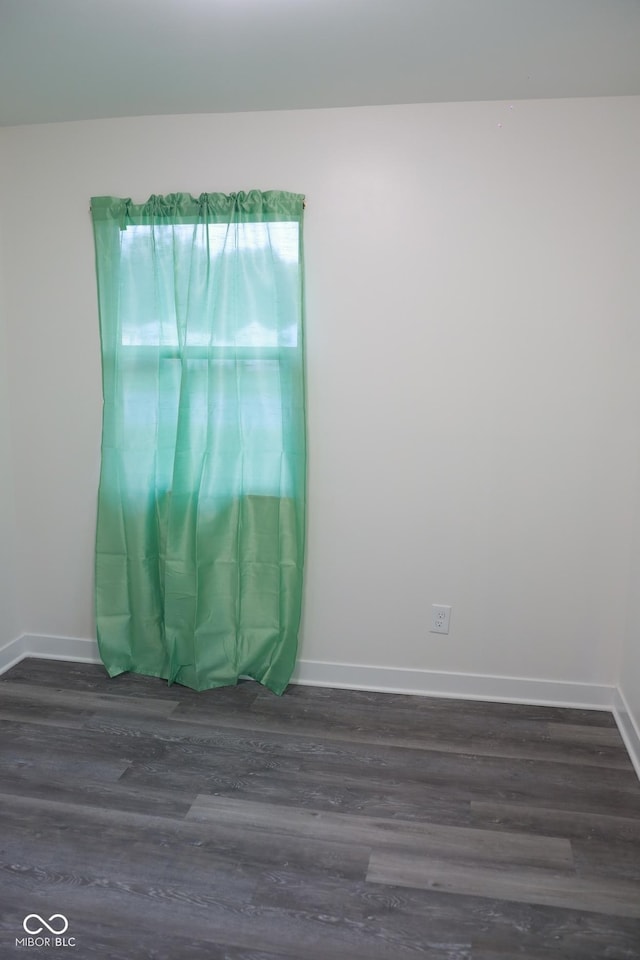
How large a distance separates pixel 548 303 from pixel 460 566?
1077 millimetres

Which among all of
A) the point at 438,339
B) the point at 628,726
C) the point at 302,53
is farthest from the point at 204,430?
the point at 628,726

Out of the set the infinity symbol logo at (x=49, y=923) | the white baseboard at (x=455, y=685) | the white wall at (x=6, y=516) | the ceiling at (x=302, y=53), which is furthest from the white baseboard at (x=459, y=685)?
the ceiling at (x=302, y=53)

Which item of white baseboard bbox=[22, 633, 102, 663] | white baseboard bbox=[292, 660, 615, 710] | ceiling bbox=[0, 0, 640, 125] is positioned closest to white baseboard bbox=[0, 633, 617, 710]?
white baseboard bbox=[292, 660, 615, 710]

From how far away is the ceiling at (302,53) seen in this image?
1.97 m

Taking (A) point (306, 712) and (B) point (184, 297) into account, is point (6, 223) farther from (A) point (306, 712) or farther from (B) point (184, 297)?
(A) point (306, 712)

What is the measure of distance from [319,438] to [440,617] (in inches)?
35.0

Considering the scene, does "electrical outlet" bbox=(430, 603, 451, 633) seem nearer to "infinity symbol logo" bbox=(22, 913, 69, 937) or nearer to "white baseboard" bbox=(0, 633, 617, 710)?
"white baseboard" bbox=(0, 633, 617, 710)

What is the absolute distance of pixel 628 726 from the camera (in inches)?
104

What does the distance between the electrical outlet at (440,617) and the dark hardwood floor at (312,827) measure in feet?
0.97

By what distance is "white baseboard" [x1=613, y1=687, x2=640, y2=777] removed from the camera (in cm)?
250

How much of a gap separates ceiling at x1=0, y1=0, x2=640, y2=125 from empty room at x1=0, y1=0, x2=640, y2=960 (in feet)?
0.06

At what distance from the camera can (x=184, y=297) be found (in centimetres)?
290

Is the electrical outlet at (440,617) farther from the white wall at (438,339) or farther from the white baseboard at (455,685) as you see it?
the white baseboard at (455,685)

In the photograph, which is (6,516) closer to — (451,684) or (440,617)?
(440,617)
